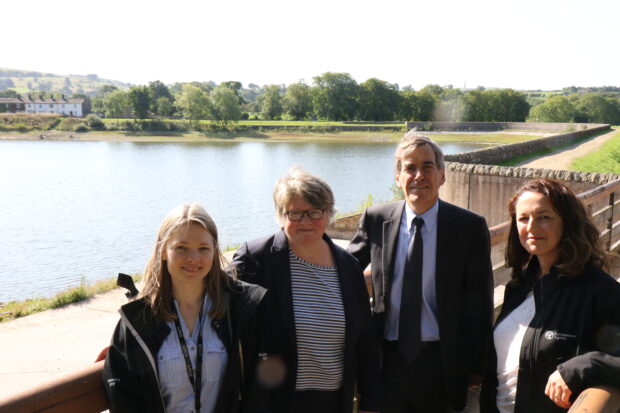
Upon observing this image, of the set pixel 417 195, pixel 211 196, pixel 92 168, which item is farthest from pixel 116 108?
pixel 417 195

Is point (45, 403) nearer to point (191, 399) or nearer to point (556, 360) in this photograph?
point (191, 399)

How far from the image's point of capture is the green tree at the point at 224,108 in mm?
84500

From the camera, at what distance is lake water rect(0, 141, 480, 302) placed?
23312mm

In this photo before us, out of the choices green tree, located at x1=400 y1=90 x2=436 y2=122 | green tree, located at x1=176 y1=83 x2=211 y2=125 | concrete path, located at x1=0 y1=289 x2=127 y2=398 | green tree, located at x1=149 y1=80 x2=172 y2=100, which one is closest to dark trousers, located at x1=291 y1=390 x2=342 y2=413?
concrete path, located at x1=0 y1=289 x2=127 y2=398

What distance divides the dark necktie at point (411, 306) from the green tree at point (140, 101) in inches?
3914

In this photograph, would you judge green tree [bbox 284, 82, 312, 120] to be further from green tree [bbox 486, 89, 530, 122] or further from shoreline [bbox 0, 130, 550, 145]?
green tree [bbox 486, 89, 530, 122]

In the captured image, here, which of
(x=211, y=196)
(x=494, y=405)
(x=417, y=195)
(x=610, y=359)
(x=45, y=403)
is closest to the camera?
(x=45, y=403)

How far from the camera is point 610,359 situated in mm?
1719

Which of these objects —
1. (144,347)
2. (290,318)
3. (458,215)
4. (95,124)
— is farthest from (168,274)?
(95,124)

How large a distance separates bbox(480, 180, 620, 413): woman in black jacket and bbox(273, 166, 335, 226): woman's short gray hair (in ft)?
2.47

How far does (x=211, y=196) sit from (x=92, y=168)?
67.4 feet

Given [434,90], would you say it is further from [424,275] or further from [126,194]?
[424,275]

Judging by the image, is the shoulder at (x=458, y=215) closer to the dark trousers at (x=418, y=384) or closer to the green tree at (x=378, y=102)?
the dark trousers at (x=418, y=384)

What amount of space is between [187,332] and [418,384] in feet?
3.38
